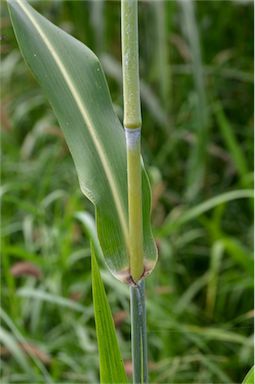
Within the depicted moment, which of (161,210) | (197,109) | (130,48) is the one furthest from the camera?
(161,210)

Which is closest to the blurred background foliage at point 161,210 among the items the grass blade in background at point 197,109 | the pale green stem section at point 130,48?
the grass blade in background at point 197,109

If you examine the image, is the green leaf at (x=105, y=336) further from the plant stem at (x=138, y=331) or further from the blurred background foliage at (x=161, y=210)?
the blurred background foliage at (x=161, y=210)

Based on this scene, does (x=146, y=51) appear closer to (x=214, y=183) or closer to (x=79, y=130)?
(x=214, y=183)

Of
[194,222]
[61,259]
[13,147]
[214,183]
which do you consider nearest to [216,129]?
[214,183]

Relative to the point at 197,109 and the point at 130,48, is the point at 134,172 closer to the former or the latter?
the point at 130,48

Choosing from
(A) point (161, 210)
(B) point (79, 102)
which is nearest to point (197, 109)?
(A) point (161, 210)

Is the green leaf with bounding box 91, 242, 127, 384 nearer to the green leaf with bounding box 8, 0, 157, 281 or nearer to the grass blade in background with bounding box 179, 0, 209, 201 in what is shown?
the green leaf with bounding box 8, 0, 157, 281
